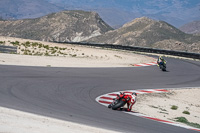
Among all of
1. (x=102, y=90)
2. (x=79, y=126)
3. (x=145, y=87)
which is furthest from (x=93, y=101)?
(x=145, y=87)

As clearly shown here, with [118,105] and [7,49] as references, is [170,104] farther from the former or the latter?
[7,49]

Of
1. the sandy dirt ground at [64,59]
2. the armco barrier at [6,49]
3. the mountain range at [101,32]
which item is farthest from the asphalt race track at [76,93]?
the mountain range at [101,32]

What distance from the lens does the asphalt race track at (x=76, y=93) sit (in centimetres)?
1051

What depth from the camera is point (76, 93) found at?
14547mm

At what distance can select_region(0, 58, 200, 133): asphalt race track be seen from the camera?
34.5ft

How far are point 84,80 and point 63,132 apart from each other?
9904mm

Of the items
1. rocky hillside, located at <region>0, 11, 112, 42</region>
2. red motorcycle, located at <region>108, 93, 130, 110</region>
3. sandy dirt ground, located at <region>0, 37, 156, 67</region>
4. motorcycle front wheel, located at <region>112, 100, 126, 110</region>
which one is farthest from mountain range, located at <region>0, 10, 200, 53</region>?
motorcycle front wheel, located at <region>112, 100, 126, 110</region>

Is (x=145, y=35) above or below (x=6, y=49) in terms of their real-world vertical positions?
above

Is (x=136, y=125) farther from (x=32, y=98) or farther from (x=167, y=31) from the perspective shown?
(x=167, y=31)

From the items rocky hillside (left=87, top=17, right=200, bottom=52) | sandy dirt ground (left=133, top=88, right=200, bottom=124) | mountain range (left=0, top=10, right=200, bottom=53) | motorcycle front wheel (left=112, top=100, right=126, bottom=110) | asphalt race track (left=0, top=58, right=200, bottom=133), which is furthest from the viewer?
mountain range (left=0, top=10, right=200, bottom=53)

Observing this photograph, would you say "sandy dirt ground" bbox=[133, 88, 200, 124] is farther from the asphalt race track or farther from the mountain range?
the mountain range

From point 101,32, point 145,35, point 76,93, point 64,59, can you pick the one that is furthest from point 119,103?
point 101,32

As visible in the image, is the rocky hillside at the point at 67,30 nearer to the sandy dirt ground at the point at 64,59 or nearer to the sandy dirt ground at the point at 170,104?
the sandy dirt ground at the point at 64,59

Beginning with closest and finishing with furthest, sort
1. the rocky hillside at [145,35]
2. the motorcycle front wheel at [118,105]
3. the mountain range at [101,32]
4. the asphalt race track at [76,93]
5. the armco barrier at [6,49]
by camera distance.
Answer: the asphalt race track at [76,93] < the motorcycle front wheel at [118,105] < the armco barrier at [6,49] < the rocky hillside at [145,35] < the mountain range at [101,32]
